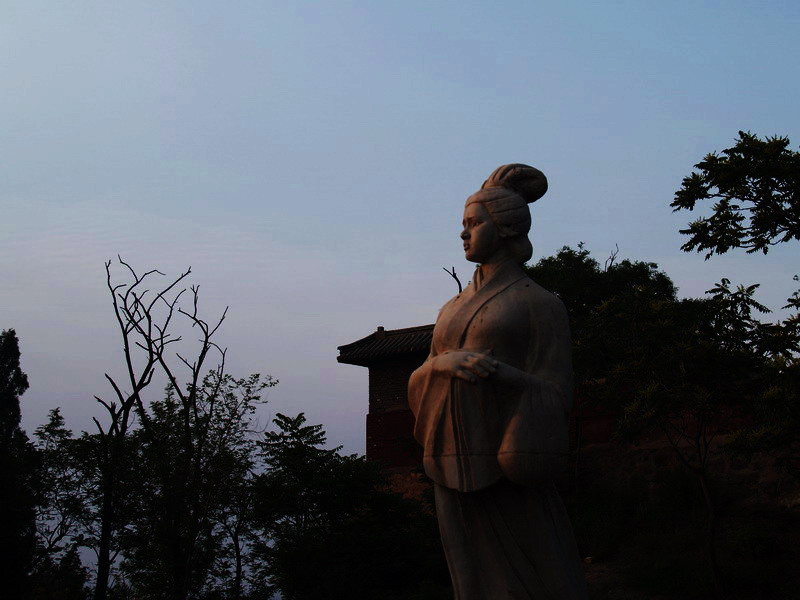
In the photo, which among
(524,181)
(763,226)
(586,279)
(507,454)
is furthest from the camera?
(586,279)

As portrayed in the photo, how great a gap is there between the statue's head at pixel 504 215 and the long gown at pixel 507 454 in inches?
13.6

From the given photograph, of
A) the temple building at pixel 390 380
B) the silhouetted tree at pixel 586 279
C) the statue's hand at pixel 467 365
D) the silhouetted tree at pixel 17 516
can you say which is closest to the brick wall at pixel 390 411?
the temple building at pixel 390 380

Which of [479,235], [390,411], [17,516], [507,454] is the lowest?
[507,454]

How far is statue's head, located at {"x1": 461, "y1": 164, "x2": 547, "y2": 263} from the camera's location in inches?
201

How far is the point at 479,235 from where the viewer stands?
16.8 ft

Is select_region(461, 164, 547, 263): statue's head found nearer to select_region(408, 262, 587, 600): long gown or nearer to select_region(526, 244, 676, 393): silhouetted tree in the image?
select_region(408, 262, 587, 600): long gown

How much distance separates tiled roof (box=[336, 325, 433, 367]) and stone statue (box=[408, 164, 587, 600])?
72.4 feet

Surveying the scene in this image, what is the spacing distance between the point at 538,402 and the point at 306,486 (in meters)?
11.9

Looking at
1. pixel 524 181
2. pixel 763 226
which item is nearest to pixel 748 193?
pixel 763 226

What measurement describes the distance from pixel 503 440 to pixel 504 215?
1.37 metres

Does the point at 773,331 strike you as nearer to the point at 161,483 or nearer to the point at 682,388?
the point at 682,388

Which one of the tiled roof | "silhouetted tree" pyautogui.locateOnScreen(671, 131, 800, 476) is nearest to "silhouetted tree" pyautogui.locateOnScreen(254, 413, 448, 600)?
"silhouetted tree" pyautogui.locateOnScreen(671, 131, 800, 476)

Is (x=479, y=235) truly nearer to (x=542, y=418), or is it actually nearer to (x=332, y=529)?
(x=542, y=418)

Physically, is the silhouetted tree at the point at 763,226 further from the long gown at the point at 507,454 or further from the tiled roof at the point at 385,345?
the tiled roof at the point at 385,345
